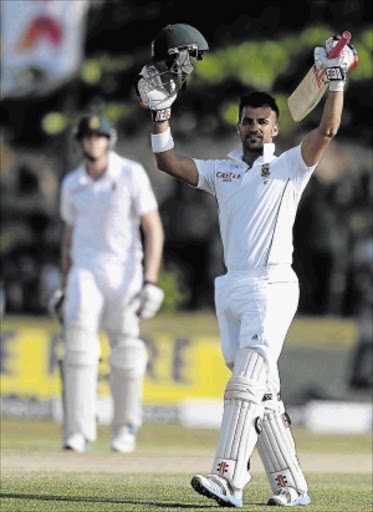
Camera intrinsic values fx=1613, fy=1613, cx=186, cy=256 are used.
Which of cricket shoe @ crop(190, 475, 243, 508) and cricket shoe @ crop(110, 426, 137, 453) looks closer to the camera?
cricket shoe @ crop(190, 475, 243, 508)

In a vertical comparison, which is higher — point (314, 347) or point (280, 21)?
point (280, 21)

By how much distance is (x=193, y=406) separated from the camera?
12383 mm

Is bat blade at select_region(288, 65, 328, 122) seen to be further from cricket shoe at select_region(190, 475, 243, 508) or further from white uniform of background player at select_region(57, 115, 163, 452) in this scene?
white uniform of background player at select_region(57, 115, 163, 452)

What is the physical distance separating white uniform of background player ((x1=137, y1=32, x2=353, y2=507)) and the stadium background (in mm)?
6135

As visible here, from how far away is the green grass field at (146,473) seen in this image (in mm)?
5961

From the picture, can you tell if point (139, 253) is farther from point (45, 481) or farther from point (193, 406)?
point (193, 406)

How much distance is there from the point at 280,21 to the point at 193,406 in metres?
4.98

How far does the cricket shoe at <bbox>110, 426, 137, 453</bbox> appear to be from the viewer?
894cm

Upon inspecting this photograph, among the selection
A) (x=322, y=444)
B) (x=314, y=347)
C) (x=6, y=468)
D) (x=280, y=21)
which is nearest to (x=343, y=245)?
Answer: (x=280, y=21)

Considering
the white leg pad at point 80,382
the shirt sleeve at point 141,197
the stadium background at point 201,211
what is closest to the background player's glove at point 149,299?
the white leg pad at point 80,382

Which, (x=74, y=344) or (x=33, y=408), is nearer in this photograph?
(x=74, y=344)

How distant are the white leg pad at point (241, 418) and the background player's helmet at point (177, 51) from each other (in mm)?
1100

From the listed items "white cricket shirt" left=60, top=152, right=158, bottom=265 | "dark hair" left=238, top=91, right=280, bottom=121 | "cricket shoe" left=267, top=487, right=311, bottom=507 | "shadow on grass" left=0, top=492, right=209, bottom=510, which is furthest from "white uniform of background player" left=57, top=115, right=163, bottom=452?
"cricket shoe" left=267, top=487, right=311, bottom=507

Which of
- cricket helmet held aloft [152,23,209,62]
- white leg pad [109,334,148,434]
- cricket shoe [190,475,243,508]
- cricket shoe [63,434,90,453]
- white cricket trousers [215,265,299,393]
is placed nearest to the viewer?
cricket shoe [190,475,243,508]
